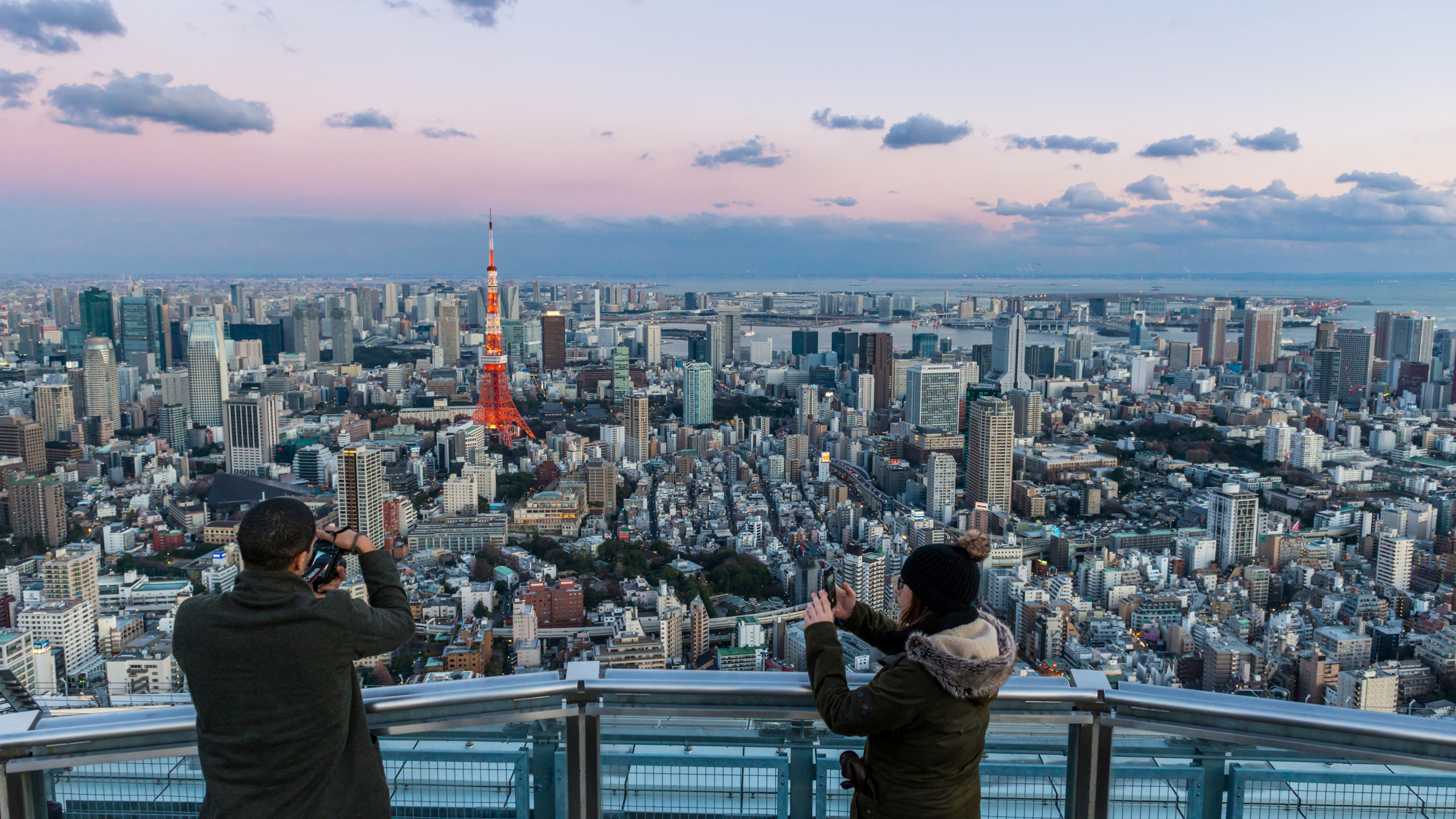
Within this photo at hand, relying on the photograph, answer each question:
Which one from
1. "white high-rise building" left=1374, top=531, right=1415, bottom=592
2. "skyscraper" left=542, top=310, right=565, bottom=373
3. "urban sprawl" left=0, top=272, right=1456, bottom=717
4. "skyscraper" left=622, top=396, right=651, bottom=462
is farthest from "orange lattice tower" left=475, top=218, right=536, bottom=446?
"white high-rise building" left=1374, top=531, right=1415, bottom=592

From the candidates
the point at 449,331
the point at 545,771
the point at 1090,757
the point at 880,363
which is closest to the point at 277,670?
the point at 545,771

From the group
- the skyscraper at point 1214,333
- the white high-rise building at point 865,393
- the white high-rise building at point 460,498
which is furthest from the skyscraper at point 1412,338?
the white high-rise building at point 460,498

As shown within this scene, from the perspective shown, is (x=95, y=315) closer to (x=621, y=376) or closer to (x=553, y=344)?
(x=553, y=344)

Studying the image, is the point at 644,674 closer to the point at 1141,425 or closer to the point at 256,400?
the point at 256,400

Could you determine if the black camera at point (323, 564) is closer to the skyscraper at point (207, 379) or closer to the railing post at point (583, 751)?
the railing post at point (583, 751)

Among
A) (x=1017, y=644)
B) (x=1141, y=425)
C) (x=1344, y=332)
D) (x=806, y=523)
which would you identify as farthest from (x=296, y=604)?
(x=1344, y=332)

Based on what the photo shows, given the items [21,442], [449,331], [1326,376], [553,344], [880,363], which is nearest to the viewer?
[21,442]
